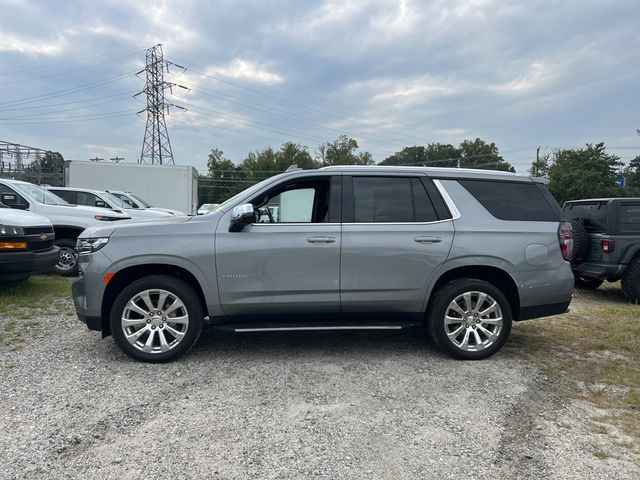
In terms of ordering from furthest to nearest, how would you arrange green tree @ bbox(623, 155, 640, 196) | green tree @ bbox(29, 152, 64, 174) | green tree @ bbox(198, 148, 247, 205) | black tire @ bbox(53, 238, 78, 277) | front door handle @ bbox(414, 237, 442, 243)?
green tree @ bbox(198, 148, 247, 205) → green tree @ bbox(623, 155, 640, 196) → green tree @ bbox(29, 152, 64, 174) → black tire @ bbox(53, 238, 78, 277) → front door handle @ bbox(414, 237, 442, 243)

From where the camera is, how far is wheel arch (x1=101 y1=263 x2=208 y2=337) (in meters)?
4.28

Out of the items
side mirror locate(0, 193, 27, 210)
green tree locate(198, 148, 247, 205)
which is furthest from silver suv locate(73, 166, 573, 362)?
green tree locate(198, 148, 247, 205)

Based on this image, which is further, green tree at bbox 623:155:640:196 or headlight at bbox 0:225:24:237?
green tree at bbox 623:155:640:196

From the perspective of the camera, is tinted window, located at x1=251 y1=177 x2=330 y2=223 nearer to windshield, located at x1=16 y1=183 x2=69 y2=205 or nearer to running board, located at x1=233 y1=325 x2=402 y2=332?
running board, located at x1=233 y1=325 x2=402 y2=332

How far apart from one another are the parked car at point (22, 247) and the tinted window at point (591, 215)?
8819 mm

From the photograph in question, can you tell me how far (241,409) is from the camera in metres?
3.42

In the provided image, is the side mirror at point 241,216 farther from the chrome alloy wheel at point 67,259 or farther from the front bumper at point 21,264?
the chrome alloy wheel at point 67,259

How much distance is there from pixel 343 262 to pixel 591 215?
6046mm

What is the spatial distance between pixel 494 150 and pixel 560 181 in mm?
29715

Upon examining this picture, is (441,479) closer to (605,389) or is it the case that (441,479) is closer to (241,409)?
(241,409)

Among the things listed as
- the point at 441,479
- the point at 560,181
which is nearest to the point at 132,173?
the point at 441,479

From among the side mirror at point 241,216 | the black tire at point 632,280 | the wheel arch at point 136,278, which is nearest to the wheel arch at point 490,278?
the side mirror at point 241,216

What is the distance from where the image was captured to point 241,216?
4.16 metres

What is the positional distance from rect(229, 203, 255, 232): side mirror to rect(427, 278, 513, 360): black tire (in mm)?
1929
